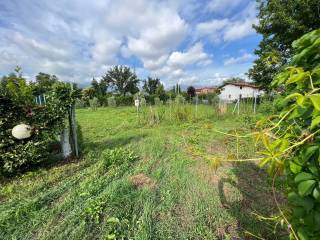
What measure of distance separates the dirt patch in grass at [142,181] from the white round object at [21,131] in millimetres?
1918

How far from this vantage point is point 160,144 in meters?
4.84

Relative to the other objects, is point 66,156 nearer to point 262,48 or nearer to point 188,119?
point 188,119

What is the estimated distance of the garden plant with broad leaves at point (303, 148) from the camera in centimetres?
54

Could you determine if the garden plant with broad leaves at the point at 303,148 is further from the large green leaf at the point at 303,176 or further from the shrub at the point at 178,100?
the shrub at the point at 178,100

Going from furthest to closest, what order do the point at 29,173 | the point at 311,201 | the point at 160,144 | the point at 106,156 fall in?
the point at 160,144 → the point at 106,156 → the point at 29,173 → the point at 311,201

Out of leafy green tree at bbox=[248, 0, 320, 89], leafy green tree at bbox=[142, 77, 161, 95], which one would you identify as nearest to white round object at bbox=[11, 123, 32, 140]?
leafy green tree at bbox=[248, 0, 320, 89]

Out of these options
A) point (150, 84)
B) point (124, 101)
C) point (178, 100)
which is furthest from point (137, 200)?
point (150, 84)

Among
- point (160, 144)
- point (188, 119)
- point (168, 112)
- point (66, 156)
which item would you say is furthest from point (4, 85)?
point (188, 119)

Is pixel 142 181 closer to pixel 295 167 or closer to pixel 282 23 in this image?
pixel 295 167

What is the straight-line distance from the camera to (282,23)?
12.2m

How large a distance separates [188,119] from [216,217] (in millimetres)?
6472

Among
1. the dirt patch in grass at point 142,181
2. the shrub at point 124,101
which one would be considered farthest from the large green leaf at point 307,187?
the shrub at point 124,101

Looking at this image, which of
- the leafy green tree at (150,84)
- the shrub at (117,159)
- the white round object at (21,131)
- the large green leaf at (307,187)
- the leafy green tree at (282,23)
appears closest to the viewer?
the large green leaf at (307,187)

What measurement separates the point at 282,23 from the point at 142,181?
13.9 m
